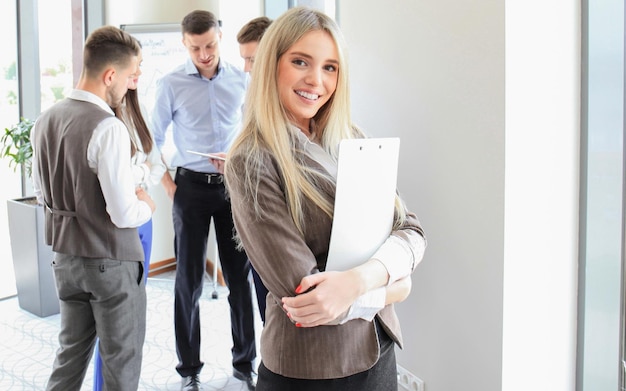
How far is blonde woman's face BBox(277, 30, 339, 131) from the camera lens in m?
1.34

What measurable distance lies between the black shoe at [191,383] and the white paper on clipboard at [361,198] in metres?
1.72

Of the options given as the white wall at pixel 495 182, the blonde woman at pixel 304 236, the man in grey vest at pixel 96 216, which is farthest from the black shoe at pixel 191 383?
the blonde woman at pixel 304 236

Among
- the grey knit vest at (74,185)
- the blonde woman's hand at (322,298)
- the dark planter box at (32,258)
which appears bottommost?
the dark planter box at (32,258)

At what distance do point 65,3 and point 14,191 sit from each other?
1.49 metres

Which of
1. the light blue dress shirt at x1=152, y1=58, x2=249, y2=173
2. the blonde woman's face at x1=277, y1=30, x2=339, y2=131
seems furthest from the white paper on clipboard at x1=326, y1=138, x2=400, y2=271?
the light blue dress shirt at x1=152, y1=58, x2=249, y2=173

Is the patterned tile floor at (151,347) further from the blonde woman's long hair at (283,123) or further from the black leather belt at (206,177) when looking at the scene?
the blonde woman's long hair at (283,123)

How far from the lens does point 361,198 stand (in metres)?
1.24

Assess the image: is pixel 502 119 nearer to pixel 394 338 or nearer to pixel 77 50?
pixel 394 338

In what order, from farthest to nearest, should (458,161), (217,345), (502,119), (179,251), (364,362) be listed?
(217,345), (179,251), (458,161), (502,119), (364,362)

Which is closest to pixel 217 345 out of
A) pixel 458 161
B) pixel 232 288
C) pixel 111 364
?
pixel 232 288

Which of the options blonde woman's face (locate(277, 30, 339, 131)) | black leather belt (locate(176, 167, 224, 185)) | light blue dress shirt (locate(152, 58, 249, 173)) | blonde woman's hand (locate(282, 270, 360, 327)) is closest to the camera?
blonde woman's hand (locate(282, 270, 360, 327))

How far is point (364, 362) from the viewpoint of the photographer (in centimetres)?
127

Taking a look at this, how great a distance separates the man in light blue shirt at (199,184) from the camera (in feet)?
8.75

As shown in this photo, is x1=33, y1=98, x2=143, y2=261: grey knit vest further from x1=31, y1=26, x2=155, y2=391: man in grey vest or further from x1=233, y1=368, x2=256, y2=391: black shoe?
x1=233, y1=368, x2=256, y2=391: black shoe
